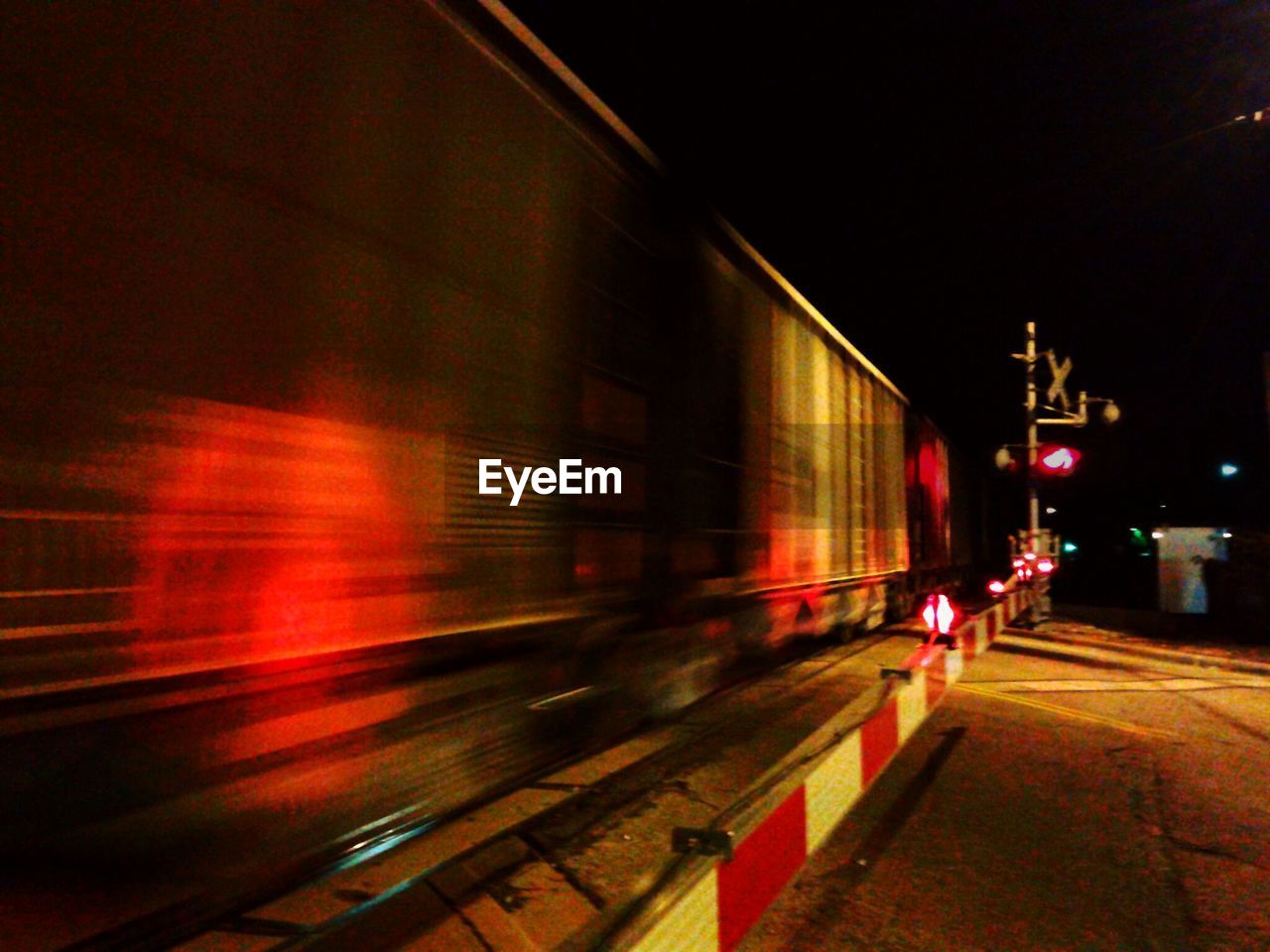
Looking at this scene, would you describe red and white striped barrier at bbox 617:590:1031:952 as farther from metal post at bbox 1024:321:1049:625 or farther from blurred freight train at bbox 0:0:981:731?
metal post at bbox 1024:321:1049:625

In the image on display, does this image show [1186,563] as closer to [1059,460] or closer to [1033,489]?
[1033,489]

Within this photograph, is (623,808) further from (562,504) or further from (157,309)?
(157,309)

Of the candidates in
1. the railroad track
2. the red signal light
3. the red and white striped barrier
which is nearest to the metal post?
the red signal light

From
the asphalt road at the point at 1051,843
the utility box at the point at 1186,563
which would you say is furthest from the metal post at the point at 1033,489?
the asphalt road at the point at 1051,843

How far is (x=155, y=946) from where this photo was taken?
3.10m

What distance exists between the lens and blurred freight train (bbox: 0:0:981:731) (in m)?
2.54

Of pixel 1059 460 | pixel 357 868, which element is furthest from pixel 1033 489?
pixel 357 868

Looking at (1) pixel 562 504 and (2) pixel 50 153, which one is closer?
(2) pixel 50 153

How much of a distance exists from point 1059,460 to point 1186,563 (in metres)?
5.16

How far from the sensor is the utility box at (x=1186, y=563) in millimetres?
17578

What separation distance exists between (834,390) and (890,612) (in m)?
4.81

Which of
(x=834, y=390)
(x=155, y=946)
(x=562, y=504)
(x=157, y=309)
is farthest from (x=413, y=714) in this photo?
(x=834, y=390)

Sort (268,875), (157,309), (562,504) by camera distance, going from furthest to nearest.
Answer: (562,504)
(268,875)
(157,309)

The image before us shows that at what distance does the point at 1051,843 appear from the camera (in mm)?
4641
